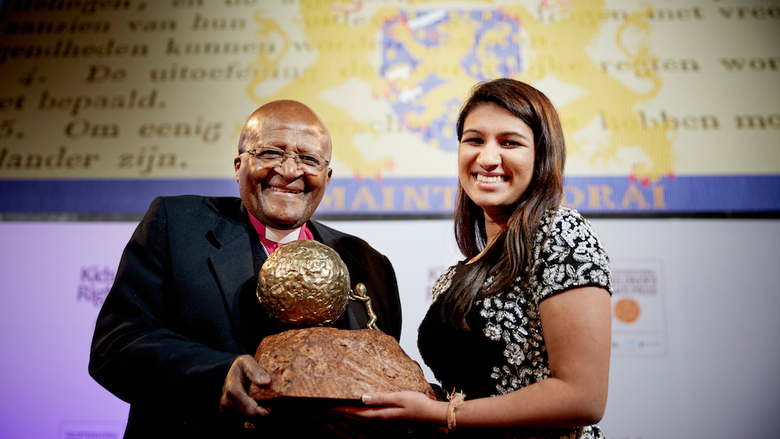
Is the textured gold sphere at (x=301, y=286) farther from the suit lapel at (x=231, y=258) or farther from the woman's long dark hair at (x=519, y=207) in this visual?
the woman's long dark hair at (x=519, y=207)

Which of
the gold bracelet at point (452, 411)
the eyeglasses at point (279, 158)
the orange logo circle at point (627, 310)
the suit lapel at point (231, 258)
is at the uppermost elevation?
the eyeglasses at point (279, 158)

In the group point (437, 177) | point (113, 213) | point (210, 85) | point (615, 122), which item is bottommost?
point (113, 213)

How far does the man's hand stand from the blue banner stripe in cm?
214

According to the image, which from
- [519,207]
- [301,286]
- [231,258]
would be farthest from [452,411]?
[231,258]

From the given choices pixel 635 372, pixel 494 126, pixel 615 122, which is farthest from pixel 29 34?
pixel 635 372

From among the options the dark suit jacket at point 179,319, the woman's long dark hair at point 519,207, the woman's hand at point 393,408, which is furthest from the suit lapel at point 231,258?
the woman's long dark hair at point 519,207

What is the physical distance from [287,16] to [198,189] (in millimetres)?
1431

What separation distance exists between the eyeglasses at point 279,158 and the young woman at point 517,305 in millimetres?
584

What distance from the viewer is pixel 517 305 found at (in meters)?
1.92

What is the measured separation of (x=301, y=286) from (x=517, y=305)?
76 centimetres

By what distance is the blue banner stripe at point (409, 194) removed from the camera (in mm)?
3674

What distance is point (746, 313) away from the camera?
3.51 metres

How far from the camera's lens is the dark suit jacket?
70.0 inches

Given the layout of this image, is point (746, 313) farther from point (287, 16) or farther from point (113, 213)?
point (113, 213)
